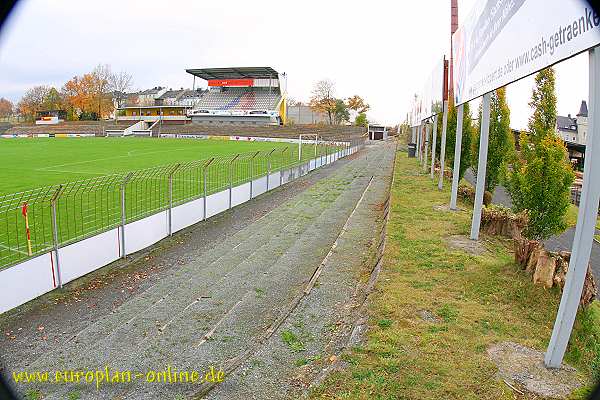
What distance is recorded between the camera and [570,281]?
4.06 metres

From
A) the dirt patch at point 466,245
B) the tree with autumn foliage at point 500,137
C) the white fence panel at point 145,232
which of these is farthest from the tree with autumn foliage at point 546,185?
the white fence panel at point 145,232

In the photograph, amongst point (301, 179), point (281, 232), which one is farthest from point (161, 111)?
point (281, 232)

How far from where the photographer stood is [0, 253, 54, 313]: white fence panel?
20.8 ft

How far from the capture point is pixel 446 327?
16.6ft

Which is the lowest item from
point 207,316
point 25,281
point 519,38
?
point 207,316

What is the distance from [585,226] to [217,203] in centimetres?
1074

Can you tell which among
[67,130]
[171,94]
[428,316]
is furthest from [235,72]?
[428,316]

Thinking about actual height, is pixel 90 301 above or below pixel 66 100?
below

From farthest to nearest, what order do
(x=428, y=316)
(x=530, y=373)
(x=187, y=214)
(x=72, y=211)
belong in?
(x=72, y=211) < (x=187, y=214) < (x=428, y=316) < (x=530, y=373)

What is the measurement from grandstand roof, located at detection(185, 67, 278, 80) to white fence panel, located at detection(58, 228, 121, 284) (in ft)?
223

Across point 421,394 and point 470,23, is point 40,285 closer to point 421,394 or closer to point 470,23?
point 421,394

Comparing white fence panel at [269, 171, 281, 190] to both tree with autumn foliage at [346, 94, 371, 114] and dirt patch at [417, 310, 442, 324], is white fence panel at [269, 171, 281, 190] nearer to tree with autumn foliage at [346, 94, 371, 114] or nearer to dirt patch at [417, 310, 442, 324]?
dirt patch at [417, 310, 442, 324]

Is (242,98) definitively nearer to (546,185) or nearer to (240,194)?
(240,194)

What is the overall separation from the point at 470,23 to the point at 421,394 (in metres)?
9.29
